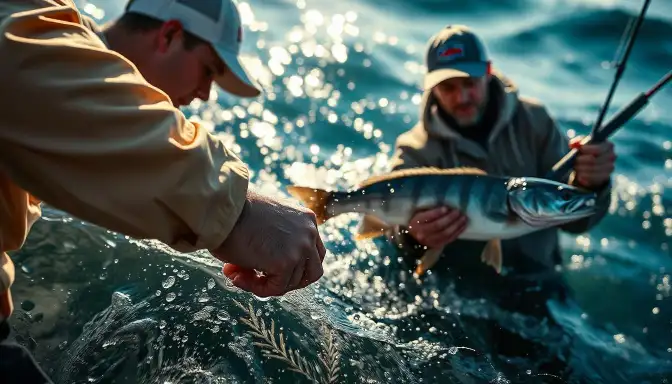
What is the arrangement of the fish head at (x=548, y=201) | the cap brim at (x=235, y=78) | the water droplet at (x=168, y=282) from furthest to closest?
the fish head at (x=548, y=201) < the cap brim at (x=235, y=78) < the water droplet at (x=168, y=282)

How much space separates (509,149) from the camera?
5.39 metres

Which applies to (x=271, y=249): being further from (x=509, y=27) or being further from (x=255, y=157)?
(x=509, y=27)

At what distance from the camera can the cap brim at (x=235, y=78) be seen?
3846mm

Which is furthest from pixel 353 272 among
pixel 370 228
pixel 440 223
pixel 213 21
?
pixel 213 21

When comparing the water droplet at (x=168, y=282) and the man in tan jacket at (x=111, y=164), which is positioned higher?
the man in tan jacket at (x=111, y=164)

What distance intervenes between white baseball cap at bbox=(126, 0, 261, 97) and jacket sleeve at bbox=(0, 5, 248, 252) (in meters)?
2.08

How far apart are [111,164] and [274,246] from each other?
46cm

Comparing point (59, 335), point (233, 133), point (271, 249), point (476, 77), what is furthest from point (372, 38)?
point (271, 249)

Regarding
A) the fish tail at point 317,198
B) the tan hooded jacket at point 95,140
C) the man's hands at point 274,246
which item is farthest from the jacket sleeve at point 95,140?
the fish tail at point 317,198

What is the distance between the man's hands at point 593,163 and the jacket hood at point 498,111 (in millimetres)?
665

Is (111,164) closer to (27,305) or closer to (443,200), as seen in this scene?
(27,305)

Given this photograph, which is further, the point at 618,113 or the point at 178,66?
the point at 618,113

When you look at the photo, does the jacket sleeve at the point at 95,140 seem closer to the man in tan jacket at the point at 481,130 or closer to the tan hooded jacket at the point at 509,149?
the man in tan jacket at the point at 481,130

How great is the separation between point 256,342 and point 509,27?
33.2 ft
